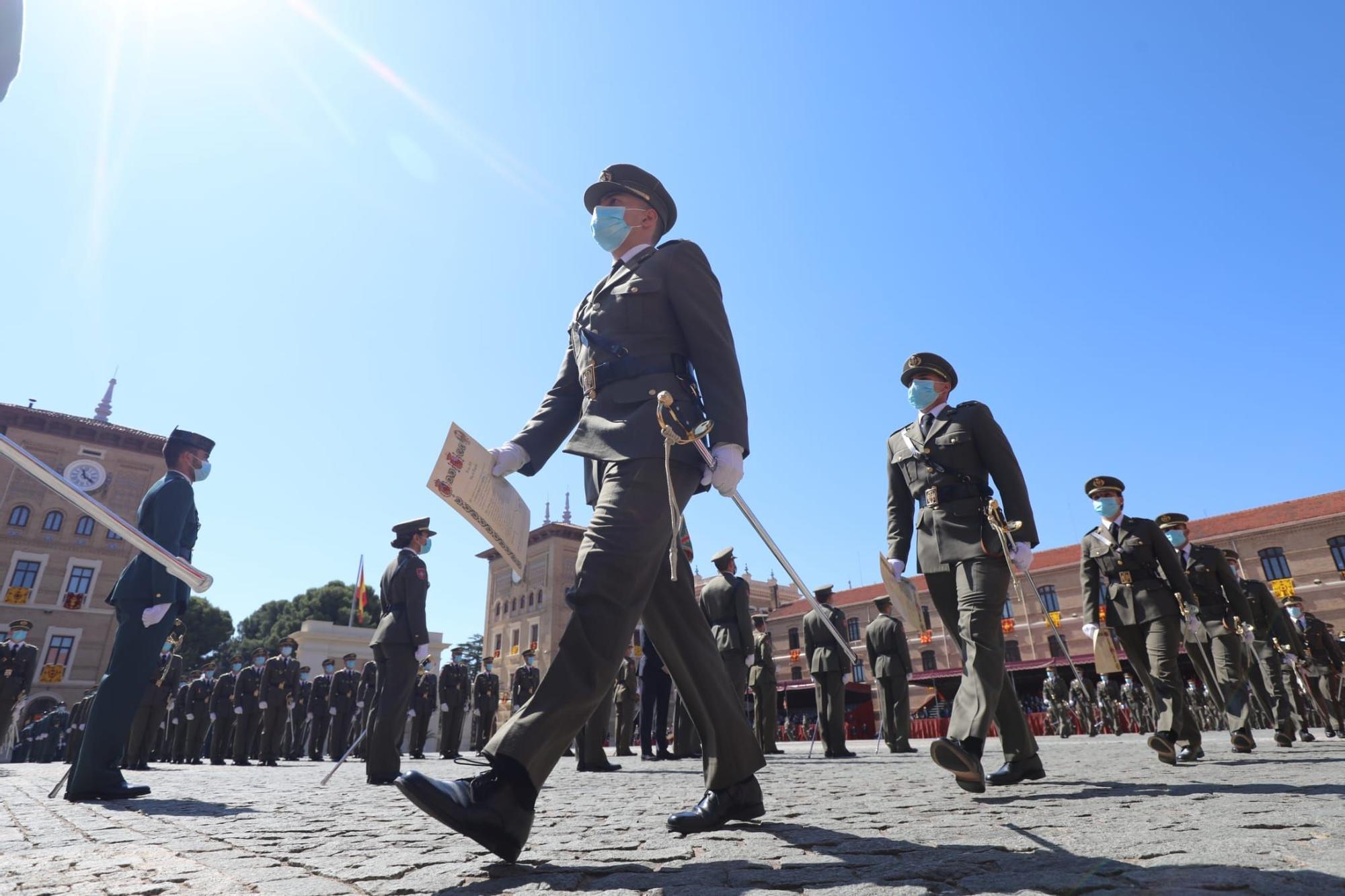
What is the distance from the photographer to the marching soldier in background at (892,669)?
1083 cm

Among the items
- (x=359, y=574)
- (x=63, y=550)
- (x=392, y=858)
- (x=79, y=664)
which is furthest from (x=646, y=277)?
(x=63, y=550)

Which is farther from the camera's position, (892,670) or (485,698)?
(485,698)

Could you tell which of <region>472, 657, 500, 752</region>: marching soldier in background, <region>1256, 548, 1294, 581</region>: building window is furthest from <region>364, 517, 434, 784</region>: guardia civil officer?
<region>1256, 548, 1294, 581</region>: building window

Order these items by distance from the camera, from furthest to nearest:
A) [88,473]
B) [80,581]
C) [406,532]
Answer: [88,473]
[80,581]
[406,532]

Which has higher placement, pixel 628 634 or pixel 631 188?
pixel 631 188

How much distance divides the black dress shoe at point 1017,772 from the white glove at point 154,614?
480cm

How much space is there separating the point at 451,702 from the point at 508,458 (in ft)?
47.2

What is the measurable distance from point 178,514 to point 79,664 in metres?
38.7

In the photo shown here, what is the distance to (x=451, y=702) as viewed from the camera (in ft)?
51.8

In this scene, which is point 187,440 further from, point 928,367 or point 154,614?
point 928,367

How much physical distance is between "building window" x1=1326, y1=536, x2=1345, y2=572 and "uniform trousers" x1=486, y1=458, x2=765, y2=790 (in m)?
48.0

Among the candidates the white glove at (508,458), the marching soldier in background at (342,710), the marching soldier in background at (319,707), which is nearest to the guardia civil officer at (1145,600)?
the white glove at (508,458)

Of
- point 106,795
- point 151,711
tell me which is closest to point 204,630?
point 151,711

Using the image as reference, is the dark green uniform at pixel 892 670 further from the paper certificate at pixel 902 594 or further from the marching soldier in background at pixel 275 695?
the marching soldier in background at pixel 275 695
